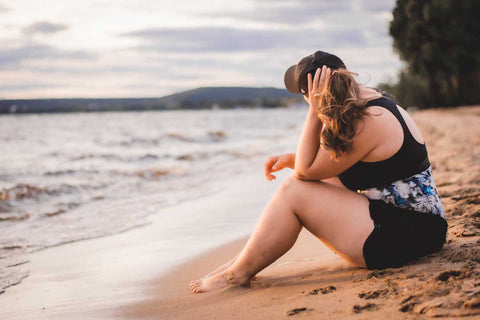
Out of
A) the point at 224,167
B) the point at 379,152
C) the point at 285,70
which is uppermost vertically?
the point at 285,70

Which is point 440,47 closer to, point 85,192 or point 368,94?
point 85,192

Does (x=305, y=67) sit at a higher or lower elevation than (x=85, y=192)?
higher

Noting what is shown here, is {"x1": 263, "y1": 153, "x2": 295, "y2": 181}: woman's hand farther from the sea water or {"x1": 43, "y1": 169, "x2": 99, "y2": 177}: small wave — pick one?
{"x1": 43, "y1": 169, "x2": 99, "y2": 177}: small wave

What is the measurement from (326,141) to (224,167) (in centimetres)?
811

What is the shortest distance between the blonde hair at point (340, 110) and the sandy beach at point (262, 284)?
67 cm

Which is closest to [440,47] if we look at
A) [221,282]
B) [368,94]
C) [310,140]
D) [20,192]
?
[20,192]

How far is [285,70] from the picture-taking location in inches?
98.8

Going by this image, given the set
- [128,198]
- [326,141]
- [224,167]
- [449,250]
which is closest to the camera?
[326,141]

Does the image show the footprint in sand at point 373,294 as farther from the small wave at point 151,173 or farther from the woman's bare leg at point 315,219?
the small wave at point 151,173

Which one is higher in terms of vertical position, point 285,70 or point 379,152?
point 285,70

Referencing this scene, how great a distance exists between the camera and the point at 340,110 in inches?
87.7

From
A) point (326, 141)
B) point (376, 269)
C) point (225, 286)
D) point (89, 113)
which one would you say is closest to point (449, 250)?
point (376, 269)

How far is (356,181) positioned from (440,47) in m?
25.3

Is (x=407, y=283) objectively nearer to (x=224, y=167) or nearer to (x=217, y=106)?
(x=224, y=167)
